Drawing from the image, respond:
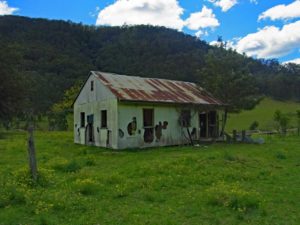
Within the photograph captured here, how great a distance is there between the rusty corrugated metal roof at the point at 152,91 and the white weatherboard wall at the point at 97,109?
0.64 meters

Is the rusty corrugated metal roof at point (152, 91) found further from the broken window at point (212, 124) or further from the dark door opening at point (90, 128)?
the dark door opening at point (90, 128)

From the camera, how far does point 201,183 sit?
37.5 feet

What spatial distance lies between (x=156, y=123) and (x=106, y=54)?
67.7 m

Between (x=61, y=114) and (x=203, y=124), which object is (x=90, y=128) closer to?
(x=203, y=124)

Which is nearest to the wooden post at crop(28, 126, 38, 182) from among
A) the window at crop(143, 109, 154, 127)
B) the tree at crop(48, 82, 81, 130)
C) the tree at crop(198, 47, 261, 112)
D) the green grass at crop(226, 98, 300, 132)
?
the window at crop(143, 109, 154, 127)

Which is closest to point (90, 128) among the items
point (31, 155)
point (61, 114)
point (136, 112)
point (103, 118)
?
point (103, 118)

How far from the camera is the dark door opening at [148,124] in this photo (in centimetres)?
2473

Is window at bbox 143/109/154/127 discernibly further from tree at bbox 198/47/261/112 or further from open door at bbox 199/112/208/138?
tree at bbox 198/47/261/112

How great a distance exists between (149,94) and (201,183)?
47.6 feet

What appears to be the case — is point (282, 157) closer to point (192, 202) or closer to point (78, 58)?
point (192, 202)

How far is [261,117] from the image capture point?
67.9 metres

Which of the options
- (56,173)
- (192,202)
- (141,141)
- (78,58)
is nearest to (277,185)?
(192,202)

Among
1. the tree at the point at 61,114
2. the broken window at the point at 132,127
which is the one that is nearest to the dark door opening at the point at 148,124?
the broken window at the point at 132,127

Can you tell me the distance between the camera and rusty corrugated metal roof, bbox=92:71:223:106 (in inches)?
950
